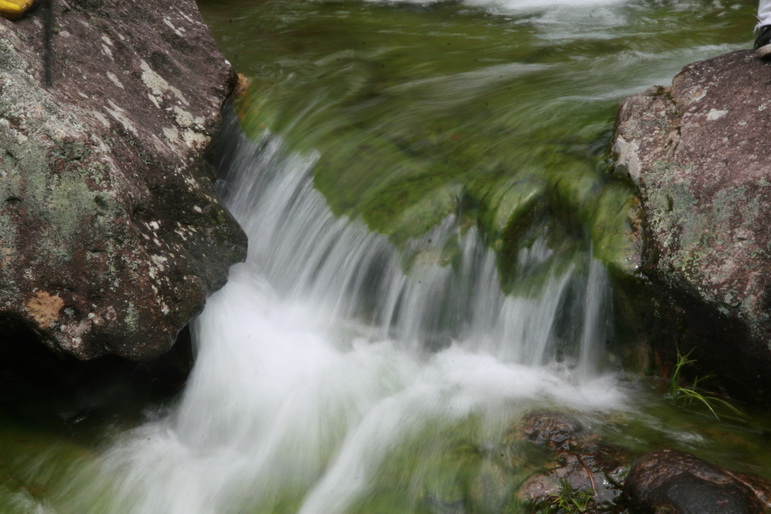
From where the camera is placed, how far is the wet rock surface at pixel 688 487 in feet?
9.40

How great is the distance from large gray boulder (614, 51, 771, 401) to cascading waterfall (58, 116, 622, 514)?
1.54 ft

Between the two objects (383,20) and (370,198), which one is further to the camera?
(383,20)

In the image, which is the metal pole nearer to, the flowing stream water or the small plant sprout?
the flowing stream water

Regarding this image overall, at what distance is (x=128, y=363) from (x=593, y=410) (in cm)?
274

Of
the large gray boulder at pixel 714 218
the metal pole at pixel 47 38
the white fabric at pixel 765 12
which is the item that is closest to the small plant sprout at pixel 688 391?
the large gray boulder at pixel 714 218

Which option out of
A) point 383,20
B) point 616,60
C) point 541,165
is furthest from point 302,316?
point 383,20

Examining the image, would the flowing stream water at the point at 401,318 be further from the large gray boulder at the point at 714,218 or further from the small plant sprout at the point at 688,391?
the large gray boulder at the point at 714,218

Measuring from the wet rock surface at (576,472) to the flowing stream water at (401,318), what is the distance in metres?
0.12

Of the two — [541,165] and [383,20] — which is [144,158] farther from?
Answer: [383,20]

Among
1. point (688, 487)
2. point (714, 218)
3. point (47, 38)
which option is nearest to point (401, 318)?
point (714, 218)

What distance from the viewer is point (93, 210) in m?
3.66

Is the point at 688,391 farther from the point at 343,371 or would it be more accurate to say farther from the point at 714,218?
the point at 343,371

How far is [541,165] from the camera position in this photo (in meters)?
4.70

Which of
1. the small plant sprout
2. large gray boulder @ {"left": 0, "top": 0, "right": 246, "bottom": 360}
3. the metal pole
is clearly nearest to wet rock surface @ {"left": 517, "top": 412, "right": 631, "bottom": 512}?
the small plant sprout
